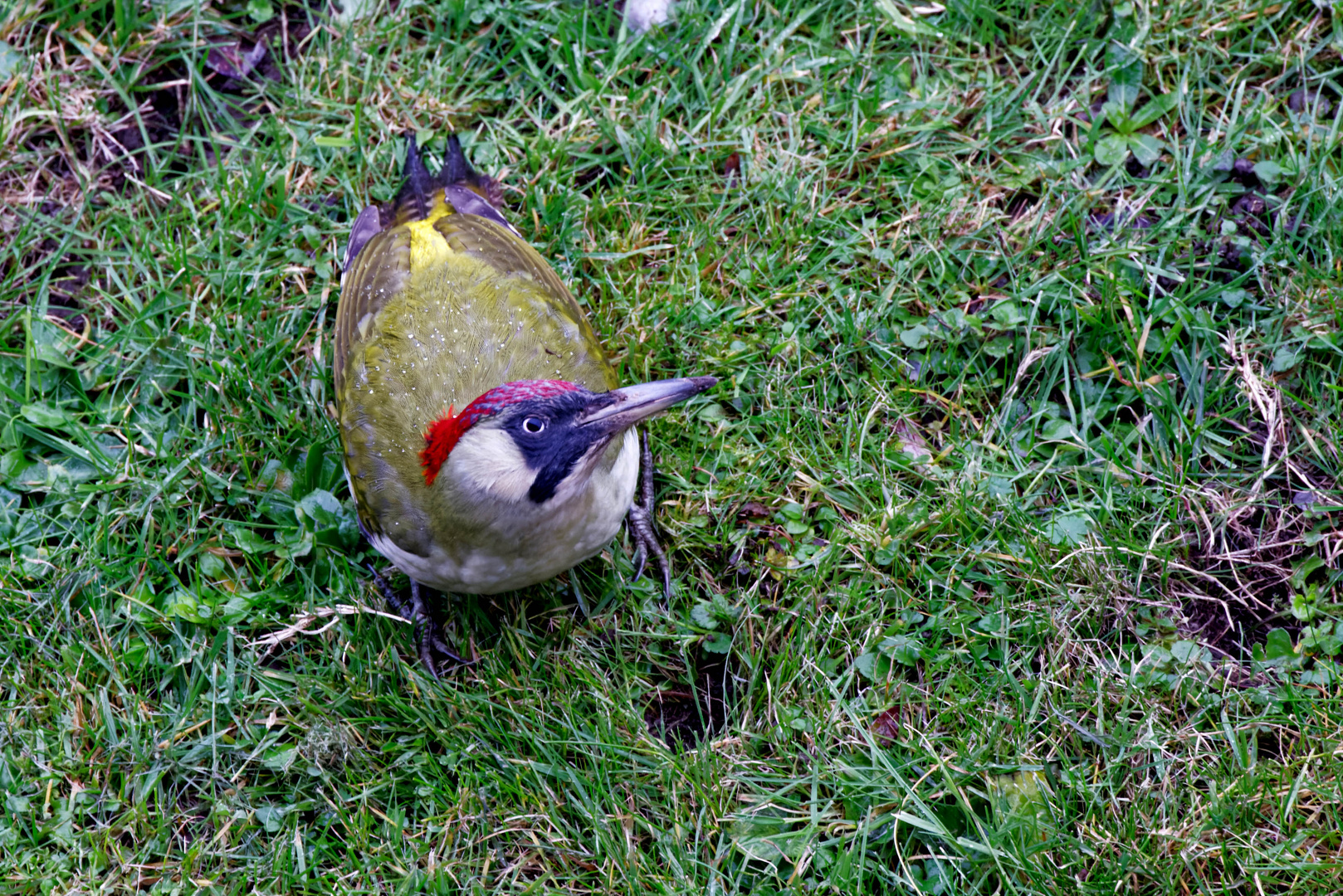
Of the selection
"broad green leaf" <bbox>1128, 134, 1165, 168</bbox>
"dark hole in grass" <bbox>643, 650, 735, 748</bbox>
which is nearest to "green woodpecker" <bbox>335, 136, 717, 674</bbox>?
"dark hole in grass" <bbox>643, 650, 735, 748</bbox>

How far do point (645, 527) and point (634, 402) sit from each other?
1.01 m

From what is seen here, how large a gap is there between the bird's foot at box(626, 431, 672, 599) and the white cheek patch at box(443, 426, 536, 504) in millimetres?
924

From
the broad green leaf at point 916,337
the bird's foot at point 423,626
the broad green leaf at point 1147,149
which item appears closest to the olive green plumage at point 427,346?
the bird's foot at point 423,626

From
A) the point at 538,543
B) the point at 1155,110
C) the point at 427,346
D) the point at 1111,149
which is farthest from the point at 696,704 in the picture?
the point at 1155,110

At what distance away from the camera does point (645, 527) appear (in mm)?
4715

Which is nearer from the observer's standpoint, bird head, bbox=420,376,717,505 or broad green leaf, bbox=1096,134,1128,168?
bird head, bbox=420,376,717,505

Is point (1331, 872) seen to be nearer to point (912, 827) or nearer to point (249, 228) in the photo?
point (912, 827)

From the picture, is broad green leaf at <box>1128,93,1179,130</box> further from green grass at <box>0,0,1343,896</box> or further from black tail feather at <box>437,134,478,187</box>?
black tail feather at <box>437,134,478,187</box>

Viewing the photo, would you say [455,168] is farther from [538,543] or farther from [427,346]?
[538,543]

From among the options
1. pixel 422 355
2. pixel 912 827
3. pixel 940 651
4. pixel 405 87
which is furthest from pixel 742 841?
pixel 405 87

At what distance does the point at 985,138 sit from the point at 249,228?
10.9ft

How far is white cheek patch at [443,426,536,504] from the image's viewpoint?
3768 millimetres

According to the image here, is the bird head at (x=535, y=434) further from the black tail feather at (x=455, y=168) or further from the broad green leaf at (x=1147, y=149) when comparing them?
the broad green leaf at (x=1147, y=149)

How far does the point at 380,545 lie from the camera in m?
4.38
